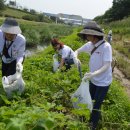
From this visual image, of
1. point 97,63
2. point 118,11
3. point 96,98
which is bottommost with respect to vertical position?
point 96,98

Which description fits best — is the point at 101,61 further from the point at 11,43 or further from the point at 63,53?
the point at 63,53

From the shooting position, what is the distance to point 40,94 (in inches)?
293

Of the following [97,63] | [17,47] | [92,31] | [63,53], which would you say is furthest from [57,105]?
[63,53]

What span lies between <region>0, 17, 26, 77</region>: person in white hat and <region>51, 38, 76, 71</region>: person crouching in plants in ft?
8.74

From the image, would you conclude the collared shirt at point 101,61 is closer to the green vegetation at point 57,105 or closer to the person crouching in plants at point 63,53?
the green vegetation at point 57,105

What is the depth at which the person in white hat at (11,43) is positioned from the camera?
6.41 metres

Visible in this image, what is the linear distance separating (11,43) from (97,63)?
156 centimetres

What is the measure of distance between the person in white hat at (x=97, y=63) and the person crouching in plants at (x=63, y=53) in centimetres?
339

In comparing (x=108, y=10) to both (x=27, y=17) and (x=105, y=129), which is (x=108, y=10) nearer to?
(x=27, y=17)

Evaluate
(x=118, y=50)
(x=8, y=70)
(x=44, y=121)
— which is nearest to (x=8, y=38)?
(x=8, y=70)

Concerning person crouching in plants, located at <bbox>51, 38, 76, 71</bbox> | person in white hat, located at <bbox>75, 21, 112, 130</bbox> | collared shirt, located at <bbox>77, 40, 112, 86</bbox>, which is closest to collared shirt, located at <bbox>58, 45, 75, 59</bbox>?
person crouching in plants, located at <bbox>51, 38, 76, 71</bbox>

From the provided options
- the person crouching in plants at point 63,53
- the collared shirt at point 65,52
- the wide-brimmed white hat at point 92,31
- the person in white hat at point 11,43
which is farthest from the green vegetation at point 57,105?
the wide-brimmed white hat at point 92,31

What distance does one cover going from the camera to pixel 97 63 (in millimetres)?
6141

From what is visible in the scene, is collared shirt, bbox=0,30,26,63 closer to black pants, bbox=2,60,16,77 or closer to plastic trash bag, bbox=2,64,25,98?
black pants, bbox=2,60,16,77
